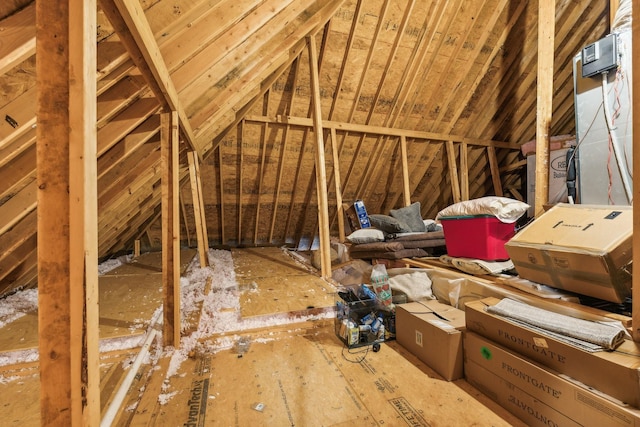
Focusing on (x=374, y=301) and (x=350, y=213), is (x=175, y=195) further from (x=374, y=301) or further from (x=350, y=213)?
(x=350, y=213)

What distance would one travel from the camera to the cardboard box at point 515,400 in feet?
4.00

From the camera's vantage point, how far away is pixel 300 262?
4734mm

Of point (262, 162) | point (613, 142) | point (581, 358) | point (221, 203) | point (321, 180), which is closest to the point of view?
point (581, 358)

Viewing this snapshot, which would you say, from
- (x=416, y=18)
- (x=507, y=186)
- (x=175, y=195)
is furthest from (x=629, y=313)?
(x=507, y=186)

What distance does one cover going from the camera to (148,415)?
1.34 meters

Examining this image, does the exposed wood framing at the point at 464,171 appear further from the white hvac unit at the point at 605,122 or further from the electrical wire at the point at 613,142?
the electrical wire at the point at 613,142

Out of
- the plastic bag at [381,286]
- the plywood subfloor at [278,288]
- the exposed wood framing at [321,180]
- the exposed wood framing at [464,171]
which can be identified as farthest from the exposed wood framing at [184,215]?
the exposed wood framing at [464,171]

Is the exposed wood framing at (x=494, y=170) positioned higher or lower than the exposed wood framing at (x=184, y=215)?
higher

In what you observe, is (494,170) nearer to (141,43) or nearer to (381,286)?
(381,286)

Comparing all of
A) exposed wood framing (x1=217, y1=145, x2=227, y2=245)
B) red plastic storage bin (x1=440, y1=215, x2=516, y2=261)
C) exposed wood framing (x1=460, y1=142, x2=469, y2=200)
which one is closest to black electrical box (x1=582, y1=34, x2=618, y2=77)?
red plastic storage bin (x1=440, y1=215, x2=516, y2=261)

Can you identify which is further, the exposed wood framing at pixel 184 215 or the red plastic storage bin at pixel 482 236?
the exposed wood framing at pixel 184 215

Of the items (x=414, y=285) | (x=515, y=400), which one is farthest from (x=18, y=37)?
(x=414, y=285)

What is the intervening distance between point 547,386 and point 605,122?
243 centimetres

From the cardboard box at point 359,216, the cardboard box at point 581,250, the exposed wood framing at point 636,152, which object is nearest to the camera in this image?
the exposed wood framing at point 636,152
